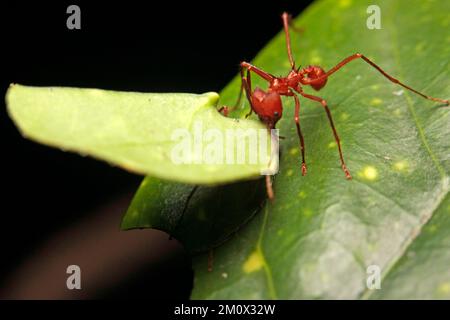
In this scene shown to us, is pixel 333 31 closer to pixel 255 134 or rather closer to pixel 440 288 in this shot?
pixel 255 134

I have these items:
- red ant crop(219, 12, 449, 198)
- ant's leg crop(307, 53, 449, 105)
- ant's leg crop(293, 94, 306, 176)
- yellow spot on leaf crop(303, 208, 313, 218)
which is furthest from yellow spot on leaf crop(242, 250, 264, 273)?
ant's leg crop(307, 53, 449, 105)

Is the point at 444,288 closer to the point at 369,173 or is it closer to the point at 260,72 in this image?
the point at 369,173

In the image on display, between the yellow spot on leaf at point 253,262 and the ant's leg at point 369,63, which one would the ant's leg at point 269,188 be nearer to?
the yellow spot on leaf at point 253,262

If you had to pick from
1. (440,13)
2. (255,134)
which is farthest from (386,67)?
(255,134)

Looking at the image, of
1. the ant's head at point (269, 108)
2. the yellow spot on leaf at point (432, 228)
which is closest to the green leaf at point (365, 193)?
the yellow spot on leaf at point (432, 228)

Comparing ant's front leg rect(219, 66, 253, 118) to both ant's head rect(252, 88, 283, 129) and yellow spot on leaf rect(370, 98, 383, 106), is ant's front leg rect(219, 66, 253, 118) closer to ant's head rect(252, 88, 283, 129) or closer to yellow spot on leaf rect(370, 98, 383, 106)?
ant's head rect(252, 88, 283, 129)

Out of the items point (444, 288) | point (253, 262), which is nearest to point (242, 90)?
point (253, 262)
